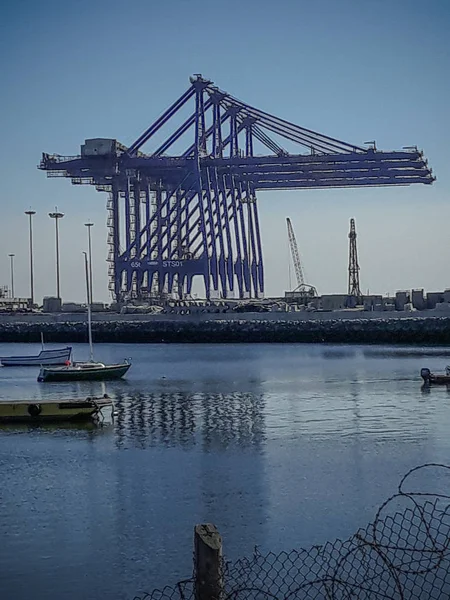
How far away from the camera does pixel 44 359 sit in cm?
4822

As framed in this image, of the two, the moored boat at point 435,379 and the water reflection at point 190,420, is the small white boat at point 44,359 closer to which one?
the water reflection at point 190,420

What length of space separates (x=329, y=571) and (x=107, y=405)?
53.6ft

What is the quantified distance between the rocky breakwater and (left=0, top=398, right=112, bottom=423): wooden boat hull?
43480 millimetres

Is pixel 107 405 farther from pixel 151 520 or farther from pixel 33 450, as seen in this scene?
pixel 151 520

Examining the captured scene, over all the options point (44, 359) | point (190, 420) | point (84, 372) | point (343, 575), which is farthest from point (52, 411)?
point (44, 359)

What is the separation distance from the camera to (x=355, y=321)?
70750 millimetres

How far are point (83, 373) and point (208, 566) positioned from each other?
1317 inches

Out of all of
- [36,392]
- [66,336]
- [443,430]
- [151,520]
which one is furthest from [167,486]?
[66,336]

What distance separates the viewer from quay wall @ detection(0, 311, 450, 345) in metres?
68.6

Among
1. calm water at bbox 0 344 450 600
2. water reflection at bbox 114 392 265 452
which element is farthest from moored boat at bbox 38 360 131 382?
water reflection at bbox 114 392 265 452

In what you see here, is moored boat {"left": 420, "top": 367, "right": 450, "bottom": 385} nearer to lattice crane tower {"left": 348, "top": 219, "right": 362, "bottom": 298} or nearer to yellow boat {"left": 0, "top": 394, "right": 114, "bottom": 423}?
yellow boat {"left": 0, "top": 394, "right": 114, "bottom": 423}

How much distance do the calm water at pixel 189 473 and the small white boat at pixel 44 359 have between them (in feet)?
27.6

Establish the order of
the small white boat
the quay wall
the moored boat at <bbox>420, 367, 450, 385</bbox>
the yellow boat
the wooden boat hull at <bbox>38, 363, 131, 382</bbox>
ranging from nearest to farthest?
the yellow boat → the moored boat at <bbox>420, 367, 450, 385</bbox> → the wooden boat hull at <bbox>38, 363, 131, 382</bbox> → the small white boat → the quay wall

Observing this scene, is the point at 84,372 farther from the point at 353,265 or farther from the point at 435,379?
the point at 353,265
